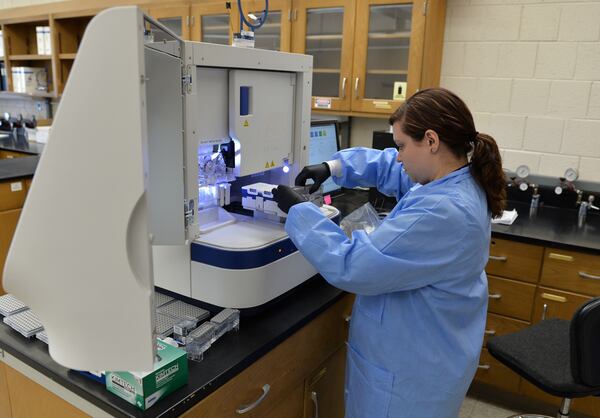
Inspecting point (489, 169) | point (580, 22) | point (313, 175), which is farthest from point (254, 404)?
point (580, 22)

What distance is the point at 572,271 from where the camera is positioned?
6.79 ft

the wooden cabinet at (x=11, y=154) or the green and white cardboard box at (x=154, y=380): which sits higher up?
the wooden cabinet at (x=11, y=154)

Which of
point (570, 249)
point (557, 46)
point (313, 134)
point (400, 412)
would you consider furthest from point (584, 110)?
point (400, 412)

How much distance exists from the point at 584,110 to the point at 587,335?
1530 mm

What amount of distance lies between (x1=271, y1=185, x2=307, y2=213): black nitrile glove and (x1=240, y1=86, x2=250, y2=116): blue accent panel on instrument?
24 centimetres

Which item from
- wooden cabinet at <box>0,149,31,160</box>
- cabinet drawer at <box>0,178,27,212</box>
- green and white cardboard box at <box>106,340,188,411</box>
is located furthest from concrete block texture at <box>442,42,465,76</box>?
wooden cabinet at <box>0,149,31,160</box>

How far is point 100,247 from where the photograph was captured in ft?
2.53

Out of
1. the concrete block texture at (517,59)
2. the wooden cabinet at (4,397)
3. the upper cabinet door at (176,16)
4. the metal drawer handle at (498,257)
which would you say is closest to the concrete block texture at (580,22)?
the concrete block texture at (517,59)

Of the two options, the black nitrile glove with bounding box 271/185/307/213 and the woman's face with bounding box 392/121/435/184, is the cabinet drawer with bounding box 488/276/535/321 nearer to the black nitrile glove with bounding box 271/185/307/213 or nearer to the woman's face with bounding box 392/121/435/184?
the woman's face with bounding box 392/121/435/184

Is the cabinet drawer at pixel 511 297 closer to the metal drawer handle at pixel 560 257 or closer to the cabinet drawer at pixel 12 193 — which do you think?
the metal drawer handle at pixel 560 257

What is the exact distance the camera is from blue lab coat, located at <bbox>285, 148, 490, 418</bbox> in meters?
1.09

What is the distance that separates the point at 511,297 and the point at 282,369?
1.43 meters

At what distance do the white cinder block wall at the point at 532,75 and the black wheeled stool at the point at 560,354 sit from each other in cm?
110

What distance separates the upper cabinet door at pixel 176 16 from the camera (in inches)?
121
